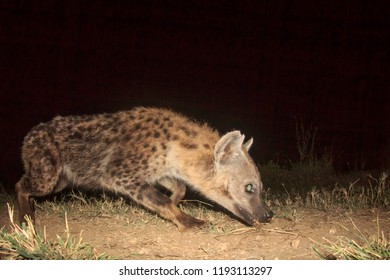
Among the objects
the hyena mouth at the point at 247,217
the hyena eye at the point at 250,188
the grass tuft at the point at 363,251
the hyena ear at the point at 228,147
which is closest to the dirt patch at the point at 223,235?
the hyena mouth at the point at 247,217

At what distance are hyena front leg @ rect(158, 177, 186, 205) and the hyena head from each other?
0.39 metres

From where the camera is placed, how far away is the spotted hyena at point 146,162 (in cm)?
362

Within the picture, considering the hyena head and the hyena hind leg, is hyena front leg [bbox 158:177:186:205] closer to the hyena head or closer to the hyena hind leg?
the hyena head

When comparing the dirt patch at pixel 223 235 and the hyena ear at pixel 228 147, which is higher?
the hyena ear at pixel 228 147

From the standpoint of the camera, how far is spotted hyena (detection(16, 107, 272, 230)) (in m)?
3.62

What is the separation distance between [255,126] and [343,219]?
28.8 feet

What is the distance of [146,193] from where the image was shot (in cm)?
366

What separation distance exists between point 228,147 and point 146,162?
0.64 metres

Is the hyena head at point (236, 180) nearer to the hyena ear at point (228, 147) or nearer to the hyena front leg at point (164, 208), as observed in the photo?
the hyena ear at point (228, 147)

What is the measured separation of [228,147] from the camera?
364cm

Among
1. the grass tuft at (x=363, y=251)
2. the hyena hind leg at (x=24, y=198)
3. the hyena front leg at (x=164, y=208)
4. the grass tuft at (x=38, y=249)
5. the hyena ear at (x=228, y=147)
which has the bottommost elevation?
the hyena hind leg at (x=24, y=198)
